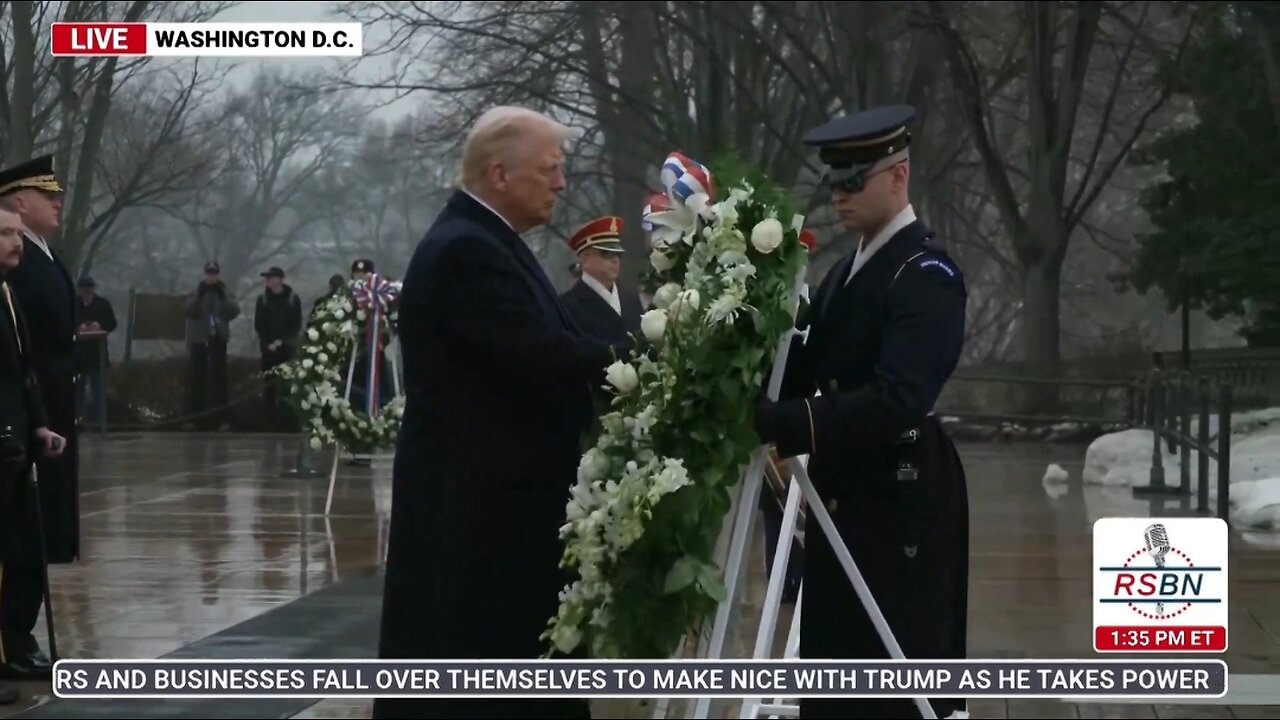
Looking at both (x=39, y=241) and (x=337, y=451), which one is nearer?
(x=39, y=241)

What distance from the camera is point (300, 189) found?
1628 cm

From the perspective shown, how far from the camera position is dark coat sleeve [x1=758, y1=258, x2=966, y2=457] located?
4.21 meters

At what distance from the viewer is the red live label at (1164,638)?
5.12 metres

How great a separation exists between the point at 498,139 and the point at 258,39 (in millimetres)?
874

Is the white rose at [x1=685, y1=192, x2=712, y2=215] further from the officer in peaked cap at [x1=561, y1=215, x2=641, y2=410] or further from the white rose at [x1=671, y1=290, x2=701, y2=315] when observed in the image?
the officer in peaked cap at [x1=561, y1=215, x2=641, y2=410]

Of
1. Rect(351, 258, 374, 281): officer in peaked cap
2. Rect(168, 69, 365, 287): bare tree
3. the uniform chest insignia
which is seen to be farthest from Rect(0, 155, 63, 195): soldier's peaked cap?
Rect(351, 258, 374, 281): officer in peaked cap

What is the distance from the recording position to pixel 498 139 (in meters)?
4.56

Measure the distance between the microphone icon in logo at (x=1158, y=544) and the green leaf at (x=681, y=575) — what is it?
143 cm

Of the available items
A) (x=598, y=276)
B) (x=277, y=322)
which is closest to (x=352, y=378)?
(x=277, y=322)

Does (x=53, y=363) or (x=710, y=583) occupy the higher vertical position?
(x=53, y=363)

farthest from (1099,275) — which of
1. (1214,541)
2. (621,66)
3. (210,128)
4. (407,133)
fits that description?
(1214,541)

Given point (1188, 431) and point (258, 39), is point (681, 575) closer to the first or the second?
point (258, 39)

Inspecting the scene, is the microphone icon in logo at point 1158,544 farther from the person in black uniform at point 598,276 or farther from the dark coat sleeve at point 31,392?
the dark coat sleeve at point 31,392

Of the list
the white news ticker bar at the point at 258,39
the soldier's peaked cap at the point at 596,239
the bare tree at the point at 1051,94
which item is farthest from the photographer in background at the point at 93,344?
the white news ticker bar at the point at 258,39
